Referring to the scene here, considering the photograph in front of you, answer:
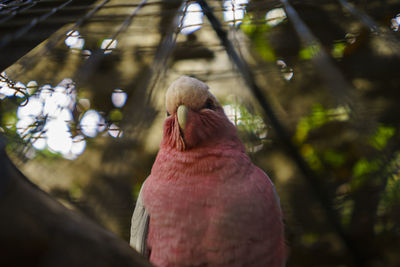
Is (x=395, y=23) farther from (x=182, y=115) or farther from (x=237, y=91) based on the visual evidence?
(x=182, y=115)

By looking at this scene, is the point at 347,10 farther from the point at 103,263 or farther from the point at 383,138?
the point at 103,263

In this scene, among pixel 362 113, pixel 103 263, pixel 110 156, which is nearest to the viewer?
pixel 103 263

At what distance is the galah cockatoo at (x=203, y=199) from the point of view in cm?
70

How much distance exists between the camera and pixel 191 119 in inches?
31.6

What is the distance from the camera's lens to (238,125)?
0.92 m

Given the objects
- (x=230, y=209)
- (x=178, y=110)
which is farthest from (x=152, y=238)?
(x=178, y=110)

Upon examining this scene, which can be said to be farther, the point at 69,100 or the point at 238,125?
the point at 238,125

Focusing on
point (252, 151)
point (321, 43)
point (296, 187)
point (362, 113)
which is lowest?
point (296, 187)

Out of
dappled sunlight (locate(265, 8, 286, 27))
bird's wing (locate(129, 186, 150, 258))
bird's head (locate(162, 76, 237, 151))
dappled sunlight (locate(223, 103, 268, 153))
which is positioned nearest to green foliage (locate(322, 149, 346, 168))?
dappled sunlight (locate(223, 103, 268, 153))

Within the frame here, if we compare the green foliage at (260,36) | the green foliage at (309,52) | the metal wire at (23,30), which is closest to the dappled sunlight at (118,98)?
the metal wire at (23,30)

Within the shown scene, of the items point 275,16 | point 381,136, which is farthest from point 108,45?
point 381,136

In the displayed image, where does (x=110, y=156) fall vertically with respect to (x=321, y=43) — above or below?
below

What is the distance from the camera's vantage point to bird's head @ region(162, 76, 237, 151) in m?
0.80

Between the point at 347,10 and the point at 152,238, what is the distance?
0.85m
